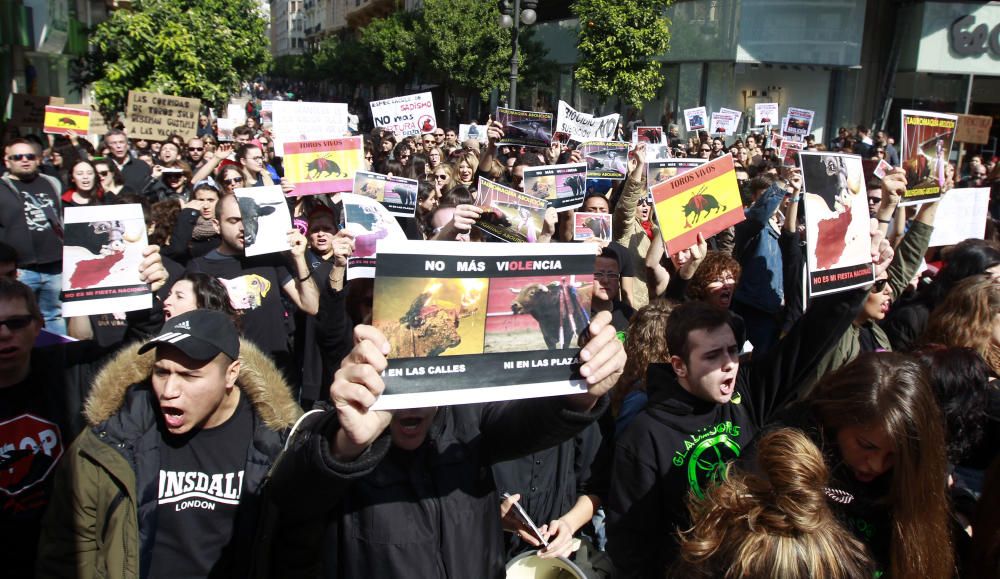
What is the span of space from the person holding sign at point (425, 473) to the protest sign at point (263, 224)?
2.83 meters

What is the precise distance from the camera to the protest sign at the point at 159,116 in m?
12.6

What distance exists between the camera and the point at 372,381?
181 cm

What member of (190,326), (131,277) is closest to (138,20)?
(131,277)

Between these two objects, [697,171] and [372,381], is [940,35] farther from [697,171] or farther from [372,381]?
[372,381]

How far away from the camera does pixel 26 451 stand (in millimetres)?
2971

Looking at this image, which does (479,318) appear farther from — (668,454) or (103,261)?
(103,261)

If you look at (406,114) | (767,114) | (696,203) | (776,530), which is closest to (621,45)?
(767,114)

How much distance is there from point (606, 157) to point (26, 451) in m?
7.16

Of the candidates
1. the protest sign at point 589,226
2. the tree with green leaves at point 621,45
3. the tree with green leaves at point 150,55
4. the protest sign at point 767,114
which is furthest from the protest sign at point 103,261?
the tree with green leaves at point 621,45

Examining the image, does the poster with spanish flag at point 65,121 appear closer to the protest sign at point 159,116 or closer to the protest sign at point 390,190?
the protest sign at point 159,116

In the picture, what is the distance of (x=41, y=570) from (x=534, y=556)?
1.69 metres

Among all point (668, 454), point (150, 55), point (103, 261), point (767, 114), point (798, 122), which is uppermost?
point (150, 55)

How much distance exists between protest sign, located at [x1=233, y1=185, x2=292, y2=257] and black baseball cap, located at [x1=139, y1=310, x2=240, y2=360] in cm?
208

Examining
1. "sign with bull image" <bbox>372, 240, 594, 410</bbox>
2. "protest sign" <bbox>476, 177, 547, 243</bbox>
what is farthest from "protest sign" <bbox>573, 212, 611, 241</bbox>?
"sign with bull image" <bbox>372, 240, 594, 410</bbox>
